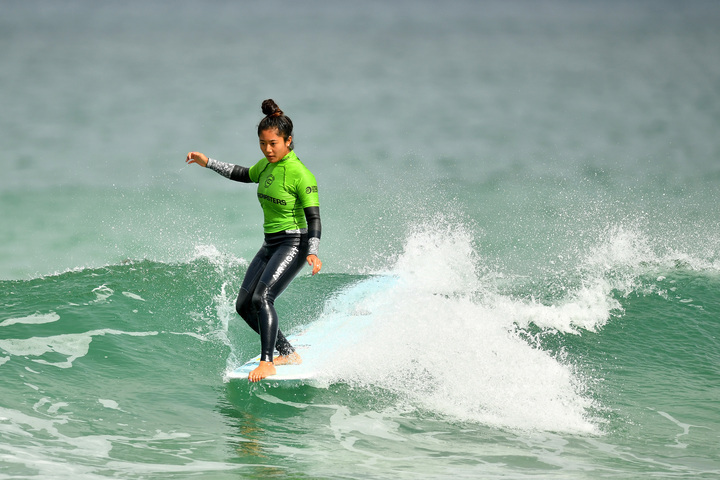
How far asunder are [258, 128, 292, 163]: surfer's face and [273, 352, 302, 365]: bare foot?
5.38 feet

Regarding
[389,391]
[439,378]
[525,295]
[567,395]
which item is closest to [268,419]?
[389,391]

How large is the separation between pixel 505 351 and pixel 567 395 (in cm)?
58

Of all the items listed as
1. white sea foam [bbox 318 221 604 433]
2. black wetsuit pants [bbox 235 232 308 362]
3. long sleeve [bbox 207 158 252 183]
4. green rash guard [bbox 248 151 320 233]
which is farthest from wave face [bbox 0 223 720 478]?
long sleeve [bbox 207 158 252 183]

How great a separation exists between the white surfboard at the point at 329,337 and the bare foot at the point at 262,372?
0.04 m

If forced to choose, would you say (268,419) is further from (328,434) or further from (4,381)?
(4,381)

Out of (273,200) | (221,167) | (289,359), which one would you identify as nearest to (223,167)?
(221,167)

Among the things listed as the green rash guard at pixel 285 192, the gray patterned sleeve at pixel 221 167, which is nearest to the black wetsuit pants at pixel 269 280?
the green rash guard at pixel 285 192

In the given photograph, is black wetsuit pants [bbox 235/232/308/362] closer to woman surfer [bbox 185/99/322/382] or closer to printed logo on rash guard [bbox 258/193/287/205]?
woman surfer [bbox 185/99/322/382]

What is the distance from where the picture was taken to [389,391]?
483cm

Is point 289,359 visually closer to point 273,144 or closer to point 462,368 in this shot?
point 462,368

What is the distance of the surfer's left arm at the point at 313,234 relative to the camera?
185 inches

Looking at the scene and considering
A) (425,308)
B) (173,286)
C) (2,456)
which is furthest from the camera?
(173,286)

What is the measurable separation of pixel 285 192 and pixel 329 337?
1738mm

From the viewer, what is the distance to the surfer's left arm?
15.4 ft
